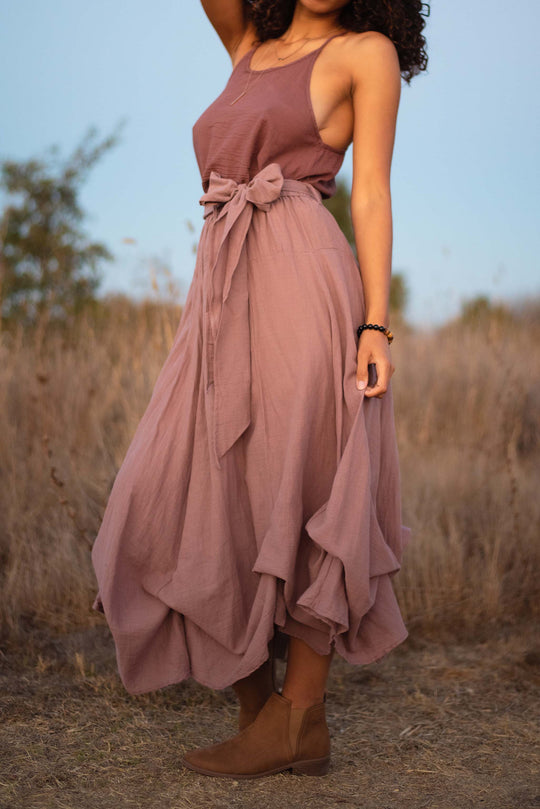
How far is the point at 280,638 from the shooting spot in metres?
2.29

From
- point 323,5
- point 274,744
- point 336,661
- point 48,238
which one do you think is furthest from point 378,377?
point 48,238

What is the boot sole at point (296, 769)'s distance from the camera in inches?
78.6

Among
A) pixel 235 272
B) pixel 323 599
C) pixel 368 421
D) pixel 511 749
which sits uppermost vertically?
pixel 235 272

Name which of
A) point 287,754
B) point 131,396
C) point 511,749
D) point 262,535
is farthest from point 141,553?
point 131,396


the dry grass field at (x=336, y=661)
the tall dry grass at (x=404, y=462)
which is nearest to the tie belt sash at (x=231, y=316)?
the dry grass field at (x=336, y=661)

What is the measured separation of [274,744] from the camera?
6.55 ft

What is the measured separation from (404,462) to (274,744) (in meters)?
3.21

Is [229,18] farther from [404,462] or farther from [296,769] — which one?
[404,462]

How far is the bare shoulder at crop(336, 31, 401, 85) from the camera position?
6.77ft

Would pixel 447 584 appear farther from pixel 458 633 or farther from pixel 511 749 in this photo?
pixel 511 749

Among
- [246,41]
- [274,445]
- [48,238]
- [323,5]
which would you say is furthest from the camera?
[48,238]

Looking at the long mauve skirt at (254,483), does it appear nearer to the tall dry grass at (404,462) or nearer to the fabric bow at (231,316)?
the fabric bow at (231,316)

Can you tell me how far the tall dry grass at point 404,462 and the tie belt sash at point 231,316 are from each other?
1465mm

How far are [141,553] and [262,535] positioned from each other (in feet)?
0.98
